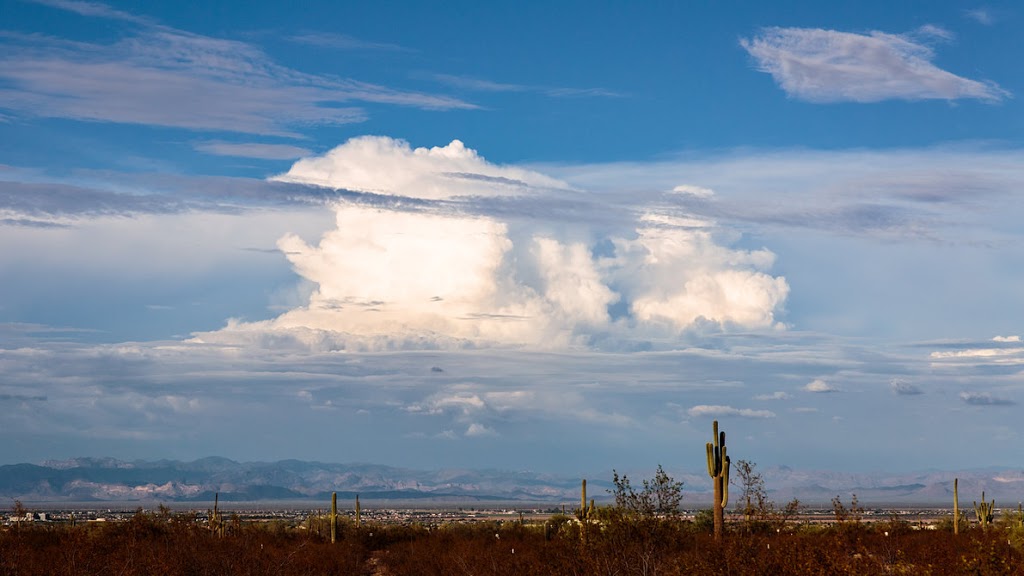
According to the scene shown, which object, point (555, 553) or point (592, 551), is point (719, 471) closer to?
point (555, 553)

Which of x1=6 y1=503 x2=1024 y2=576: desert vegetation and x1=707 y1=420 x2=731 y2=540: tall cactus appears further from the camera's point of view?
x1=707 y1=420 x2=731 y2=540: tall cactus

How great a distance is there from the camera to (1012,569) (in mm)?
19406

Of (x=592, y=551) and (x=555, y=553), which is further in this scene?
(x=555, y=553)

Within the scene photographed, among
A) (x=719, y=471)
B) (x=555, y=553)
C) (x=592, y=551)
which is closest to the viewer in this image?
(x=592, y=551)

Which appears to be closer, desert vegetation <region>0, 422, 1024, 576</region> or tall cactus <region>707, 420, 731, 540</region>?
desert vegetation <region>0, 422, 1024, 576</region>

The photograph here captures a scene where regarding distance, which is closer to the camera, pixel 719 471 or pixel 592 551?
pixel 592 551

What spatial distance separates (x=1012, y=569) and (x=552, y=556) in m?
14.0

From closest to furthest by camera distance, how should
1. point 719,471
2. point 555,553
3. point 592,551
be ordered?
1. point 592,551
2. point 555,553
3. point 719,471

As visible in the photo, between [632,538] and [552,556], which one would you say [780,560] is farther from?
[552,556]

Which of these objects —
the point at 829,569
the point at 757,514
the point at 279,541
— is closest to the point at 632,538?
the point at 829,569

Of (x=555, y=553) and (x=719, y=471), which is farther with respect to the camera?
(x=719, y=471)

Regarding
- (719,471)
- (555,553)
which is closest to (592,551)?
(555,553)

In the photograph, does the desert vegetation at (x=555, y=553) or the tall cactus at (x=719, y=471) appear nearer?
the desert vegetation at (x=555, y=553)

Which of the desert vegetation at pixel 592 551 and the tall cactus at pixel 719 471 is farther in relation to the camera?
the tall cactus at pixel 719 471
